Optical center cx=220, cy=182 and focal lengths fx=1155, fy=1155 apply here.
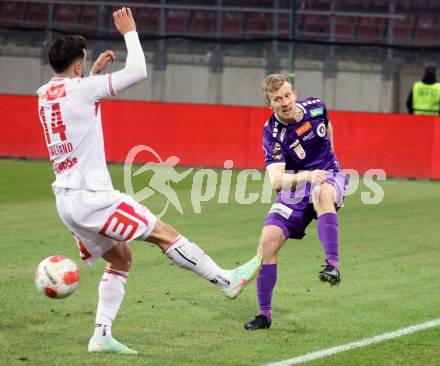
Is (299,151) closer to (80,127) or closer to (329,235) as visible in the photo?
(329,235)

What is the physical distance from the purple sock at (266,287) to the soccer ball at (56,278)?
5.10 ft

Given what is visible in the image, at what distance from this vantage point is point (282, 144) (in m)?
8.62

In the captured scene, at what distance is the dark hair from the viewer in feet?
23.7

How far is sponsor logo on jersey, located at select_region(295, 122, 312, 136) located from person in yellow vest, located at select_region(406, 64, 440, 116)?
1423cm

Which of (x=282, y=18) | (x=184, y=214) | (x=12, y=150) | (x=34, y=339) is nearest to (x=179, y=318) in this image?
(x=34, y=339)

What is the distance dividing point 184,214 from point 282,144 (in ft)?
23.6

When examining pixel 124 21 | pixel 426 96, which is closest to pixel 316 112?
pixel 124 21

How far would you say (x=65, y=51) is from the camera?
7230 mm

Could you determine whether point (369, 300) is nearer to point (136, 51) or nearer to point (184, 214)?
point (136, 51)

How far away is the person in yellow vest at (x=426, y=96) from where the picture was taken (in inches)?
886

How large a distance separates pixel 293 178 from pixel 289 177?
48 mm

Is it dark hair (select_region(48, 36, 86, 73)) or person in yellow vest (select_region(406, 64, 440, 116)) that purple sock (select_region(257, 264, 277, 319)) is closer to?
dark hair (select_region(48, 36, 86, 73))

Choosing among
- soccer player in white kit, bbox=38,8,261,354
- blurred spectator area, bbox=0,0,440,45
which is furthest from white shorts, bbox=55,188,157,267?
blurred spectator area, bbox=0,0,440,45

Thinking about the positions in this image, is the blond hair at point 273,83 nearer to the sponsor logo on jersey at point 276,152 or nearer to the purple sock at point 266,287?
the sponsor logo on jersey at point 276,152
